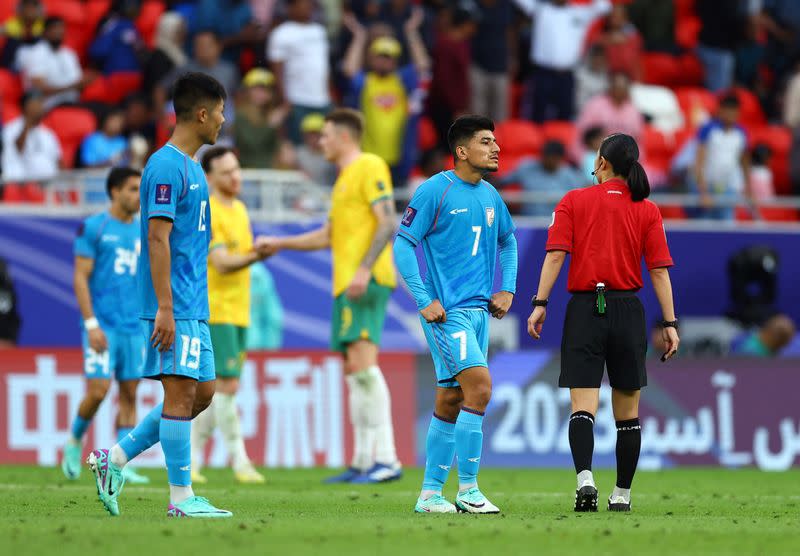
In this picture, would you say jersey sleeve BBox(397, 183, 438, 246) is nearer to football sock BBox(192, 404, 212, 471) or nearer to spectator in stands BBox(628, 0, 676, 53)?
football sock BBox(192, 404, 212, 471)

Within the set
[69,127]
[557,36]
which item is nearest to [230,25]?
[69,127]

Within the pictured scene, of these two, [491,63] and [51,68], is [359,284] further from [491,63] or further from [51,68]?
[491,63]

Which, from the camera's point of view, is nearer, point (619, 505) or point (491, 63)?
point (619, 505)

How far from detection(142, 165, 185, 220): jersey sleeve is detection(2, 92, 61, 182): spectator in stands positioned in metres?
10.2

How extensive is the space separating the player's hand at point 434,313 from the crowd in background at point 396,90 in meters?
9.46

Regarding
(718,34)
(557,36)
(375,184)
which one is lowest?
(375,184)

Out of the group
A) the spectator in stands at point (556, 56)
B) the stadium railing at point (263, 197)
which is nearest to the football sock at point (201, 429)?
the stadium railing at point (263, 197)

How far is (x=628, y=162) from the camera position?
9.27m

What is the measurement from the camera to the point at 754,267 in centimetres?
1798

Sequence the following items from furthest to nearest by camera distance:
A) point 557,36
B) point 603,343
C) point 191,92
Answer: point 557,36 → point 603,343 → point 191,92

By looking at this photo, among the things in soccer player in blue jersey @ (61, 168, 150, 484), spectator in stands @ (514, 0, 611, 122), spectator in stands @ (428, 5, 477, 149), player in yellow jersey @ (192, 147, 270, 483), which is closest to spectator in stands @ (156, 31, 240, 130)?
spectator in stands @ (428, 5, 477, 149)

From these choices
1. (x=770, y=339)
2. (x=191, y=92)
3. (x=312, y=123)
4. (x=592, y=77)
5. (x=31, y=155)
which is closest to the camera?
(x=191, y=92)

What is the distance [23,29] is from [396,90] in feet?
16.9

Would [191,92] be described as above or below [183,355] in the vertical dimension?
above
